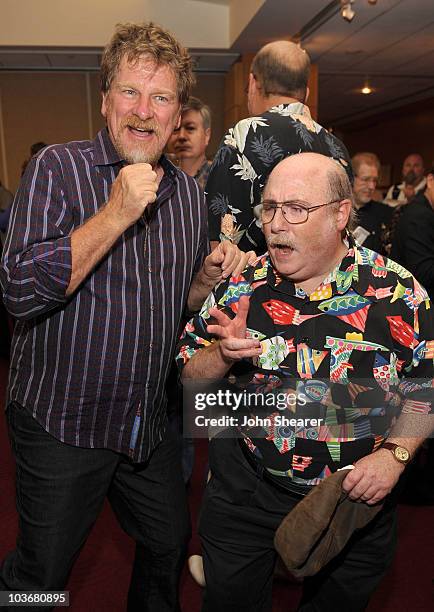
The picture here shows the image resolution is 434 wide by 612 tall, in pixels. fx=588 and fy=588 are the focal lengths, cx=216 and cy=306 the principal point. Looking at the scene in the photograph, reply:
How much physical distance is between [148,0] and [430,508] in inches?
282

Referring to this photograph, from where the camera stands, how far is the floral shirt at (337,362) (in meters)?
1.38

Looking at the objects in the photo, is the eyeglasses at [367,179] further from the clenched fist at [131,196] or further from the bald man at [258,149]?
the clenched fist at [131,196]

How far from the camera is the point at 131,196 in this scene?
4.13 ft

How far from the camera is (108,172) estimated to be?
1473 millimetres

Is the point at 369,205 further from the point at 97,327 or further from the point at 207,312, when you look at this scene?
the point at 97,327

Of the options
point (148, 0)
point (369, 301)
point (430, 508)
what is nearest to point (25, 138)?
point (148, 0)

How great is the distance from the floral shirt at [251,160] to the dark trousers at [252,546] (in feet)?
2.37

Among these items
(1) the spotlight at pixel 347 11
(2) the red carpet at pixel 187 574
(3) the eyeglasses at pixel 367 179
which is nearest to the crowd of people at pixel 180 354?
(2) the red carpet at pixel 187 574

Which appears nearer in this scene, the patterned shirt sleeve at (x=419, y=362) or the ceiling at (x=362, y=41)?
the patterned shirt sleeve at (x=419, y=362)

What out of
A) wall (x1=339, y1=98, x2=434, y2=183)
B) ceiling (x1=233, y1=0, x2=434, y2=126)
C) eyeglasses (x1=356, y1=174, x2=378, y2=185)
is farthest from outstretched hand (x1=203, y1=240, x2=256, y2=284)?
wall (x1=339, y1=98, x2=434, y2=183)

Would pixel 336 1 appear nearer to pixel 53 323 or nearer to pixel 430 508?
pixel 430 508

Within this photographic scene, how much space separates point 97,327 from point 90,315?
0.03 m

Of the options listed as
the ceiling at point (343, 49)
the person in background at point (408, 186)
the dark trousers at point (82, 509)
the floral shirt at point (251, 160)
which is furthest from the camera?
the ceiling at point (343, 49)

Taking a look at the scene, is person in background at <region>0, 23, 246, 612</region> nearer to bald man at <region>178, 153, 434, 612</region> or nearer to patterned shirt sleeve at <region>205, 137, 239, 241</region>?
bald man at <region>178, 153, 434, 612</region>
